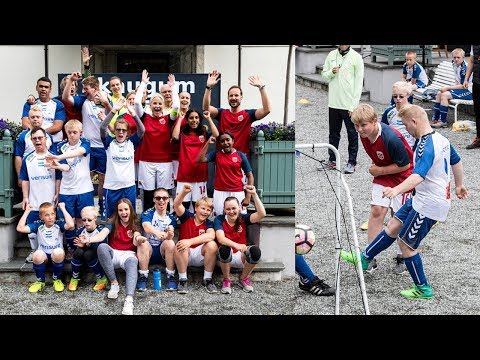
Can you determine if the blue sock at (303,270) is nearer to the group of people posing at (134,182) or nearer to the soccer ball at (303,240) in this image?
the soccer ball at (303,240)

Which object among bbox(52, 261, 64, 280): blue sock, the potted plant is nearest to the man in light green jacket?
the potted plant

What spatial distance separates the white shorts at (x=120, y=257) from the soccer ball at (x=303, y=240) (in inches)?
37.0

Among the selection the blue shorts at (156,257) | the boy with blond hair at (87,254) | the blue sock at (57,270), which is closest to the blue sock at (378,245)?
the blue shorts at (156,257)

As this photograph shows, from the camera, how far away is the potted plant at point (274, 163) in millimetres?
5891

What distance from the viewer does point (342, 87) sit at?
6684mm

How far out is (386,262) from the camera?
6.48m

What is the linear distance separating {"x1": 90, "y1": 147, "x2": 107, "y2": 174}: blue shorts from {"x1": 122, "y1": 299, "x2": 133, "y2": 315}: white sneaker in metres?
0.87

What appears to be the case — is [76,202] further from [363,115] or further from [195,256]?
[363,115]

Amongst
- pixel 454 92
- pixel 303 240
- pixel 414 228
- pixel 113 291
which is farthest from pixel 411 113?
pixel 454 92

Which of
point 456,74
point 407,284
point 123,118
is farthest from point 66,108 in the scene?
point 456,74

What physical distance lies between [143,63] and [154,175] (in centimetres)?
67

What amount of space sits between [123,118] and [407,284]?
1.95 metres

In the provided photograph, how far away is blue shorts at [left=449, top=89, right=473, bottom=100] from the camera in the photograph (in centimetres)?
898
